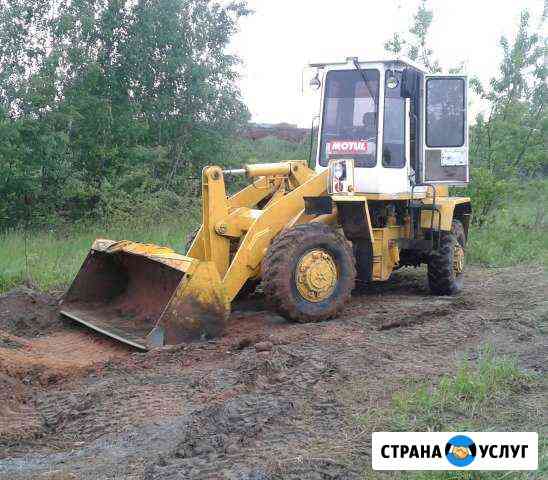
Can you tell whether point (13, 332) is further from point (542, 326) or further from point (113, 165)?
point (113, 165)

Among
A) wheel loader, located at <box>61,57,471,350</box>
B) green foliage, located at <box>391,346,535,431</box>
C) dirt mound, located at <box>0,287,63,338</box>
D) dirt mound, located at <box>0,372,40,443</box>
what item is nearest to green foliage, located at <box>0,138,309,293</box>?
dirt mound, located at <box>0,287,63,338</box>

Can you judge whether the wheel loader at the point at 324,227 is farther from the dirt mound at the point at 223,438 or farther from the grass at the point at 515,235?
the grass at the point at 515,235

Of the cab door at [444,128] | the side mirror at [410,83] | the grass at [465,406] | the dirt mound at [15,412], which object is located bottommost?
the dirt mound at [15,412]

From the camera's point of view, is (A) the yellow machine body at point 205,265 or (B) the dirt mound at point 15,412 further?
(A) the yellow machine body at point 205,265

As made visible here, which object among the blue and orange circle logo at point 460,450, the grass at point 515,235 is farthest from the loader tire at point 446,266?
the blue and orange circle logo at point 460,450

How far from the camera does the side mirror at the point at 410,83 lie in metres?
8.71

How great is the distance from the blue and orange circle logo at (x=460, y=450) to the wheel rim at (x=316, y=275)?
3.45 meters

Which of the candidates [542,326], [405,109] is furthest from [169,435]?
[405,109]

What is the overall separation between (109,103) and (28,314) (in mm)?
9190

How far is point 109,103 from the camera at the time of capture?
16375mm

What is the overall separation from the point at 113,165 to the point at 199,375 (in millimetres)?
10838

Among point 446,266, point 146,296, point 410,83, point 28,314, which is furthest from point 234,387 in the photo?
point 410,83

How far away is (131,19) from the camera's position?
55.0 feet

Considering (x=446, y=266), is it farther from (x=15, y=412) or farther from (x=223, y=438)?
(x=15, y=412)
